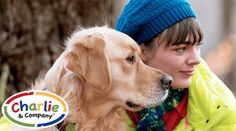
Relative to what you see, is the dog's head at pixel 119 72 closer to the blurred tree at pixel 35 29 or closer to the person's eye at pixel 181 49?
the person's eye at pixel 181 49

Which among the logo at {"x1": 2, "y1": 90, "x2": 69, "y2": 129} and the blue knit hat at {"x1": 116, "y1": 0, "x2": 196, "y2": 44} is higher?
the blue knit hat at {"x1": 116, "y1": 0, "x2": 196, "y2": 44}

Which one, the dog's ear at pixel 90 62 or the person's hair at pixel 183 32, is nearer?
the dog's ear at pixel 90 62

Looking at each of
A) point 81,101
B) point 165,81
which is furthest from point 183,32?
point 81,101

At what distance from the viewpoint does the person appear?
3580 millimetres

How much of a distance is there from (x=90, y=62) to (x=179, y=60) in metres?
0.58

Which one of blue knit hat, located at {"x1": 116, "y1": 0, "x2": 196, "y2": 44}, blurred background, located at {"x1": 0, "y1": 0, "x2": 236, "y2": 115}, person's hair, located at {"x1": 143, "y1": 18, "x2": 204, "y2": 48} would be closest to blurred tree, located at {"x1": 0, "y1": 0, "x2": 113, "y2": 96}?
blurred background, located at {"x1": 0, "y1": 0, "x2": 236, "y2": 115}

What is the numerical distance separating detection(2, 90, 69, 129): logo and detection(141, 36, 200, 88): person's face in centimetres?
66

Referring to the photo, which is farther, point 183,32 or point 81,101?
point 183,32

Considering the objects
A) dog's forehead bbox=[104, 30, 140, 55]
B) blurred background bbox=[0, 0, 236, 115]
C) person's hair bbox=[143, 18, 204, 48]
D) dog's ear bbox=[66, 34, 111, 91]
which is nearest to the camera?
dog's ear bbox=[66, 34, 111, 91]

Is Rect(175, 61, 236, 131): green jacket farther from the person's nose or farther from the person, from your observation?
the person's nose

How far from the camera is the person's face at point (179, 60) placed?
357cm

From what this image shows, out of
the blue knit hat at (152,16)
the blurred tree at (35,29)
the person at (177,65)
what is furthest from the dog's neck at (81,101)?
the blurred tree at (35,29)

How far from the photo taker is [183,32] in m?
3.54

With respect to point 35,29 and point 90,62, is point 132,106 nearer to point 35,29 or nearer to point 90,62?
point 90,62
